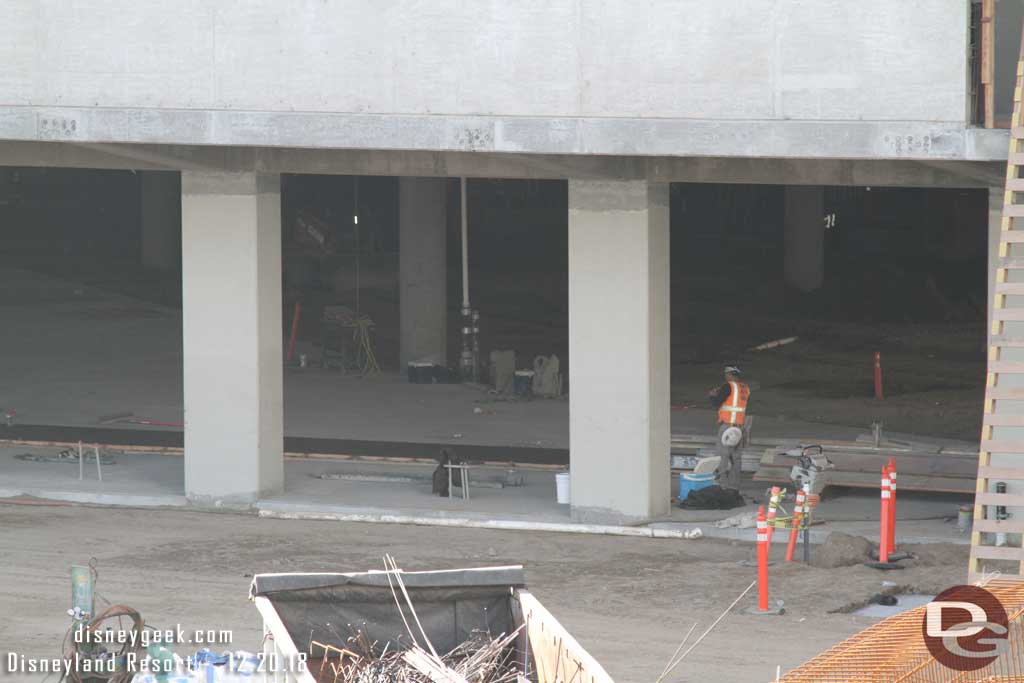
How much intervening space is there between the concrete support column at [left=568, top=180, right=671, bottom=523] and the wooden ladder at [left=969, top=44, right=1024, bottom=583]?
4209mm

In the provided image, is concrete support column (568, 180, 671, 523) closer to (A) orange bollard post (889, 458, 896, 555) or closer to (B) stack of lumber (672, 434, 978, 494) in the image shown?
(B) stack of lumber (672, 434, 978, 494)

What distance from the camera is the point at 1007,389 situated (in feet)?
49.4

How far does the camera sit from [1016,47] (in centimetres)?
1841

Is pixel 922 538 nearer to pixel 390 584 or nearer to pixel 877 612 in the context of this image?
pixel 877 612

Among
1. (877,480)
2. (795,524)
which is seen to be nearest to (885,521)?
(795,524)

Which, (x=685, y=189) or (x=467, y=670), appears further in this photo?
(x=685, y=189)


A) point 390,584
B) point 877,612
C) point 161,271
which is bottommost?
Result: point 877,612

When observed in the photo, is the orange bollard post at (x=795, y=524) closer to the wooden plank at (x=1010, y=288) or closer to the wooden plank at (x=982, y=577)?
the wooden plank at (x=982, y=577)

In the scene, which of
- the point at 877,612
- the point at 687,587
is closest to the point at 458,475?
the point at 687,587

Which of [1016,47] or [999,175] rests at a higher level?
[1016,47]

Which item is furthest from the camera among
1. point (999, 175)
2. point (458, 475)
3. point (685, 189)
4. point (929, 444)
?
point (685, 189)

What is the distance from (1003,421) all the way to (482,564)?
5.80m

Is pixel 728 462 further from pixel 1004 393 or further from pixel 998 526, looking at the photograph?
pixel 998 526

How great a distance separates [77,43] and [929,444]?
13200 millimetres
